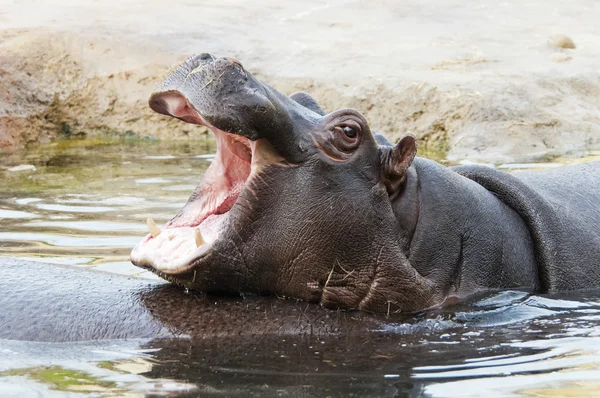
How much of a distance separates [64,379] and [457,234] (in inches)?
71.3

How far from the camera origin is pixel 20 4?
15016 mm

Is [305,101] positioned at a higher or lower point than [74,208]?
higher

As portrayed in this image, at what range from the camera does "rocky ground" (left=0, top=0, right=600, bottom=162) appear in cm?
1093

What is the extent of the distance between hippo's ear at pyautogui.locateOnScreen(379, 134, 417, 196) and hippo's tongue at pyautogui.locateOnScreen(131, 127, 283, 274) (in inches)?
18.5

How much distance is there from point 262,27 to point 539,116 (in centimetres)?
476

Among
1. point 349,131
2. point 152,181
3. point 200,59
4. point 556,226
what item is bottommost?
point 152,181

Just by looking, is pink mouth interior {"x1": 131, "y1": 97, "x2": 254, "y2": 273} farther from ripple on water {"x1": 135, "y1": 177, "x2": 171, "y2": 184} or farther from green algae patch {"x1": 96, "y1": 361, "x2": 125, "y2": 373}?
ripple on water {"x1": 135, "y1": 177, "x2": 171, "y2": 184}

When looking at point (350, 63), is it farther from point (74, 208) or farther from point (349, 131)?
point (349, 131)

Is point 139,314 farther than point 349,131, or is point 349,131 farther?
point 349,131

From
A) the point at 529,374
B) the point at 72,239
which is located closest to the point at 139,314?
the point at 529,374

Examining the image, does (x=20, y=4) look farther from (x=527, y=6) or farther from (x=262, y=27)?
(x=527, y=6)

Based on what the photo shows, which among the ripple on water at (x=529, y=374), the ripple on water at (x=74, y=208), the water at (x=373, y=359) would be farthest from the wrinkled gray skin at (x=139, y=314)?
the ripple on water at (x=74, y=208)

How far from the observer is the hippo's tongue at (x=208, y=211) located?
4324 millimetres

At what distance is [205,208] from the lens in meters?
4.67
